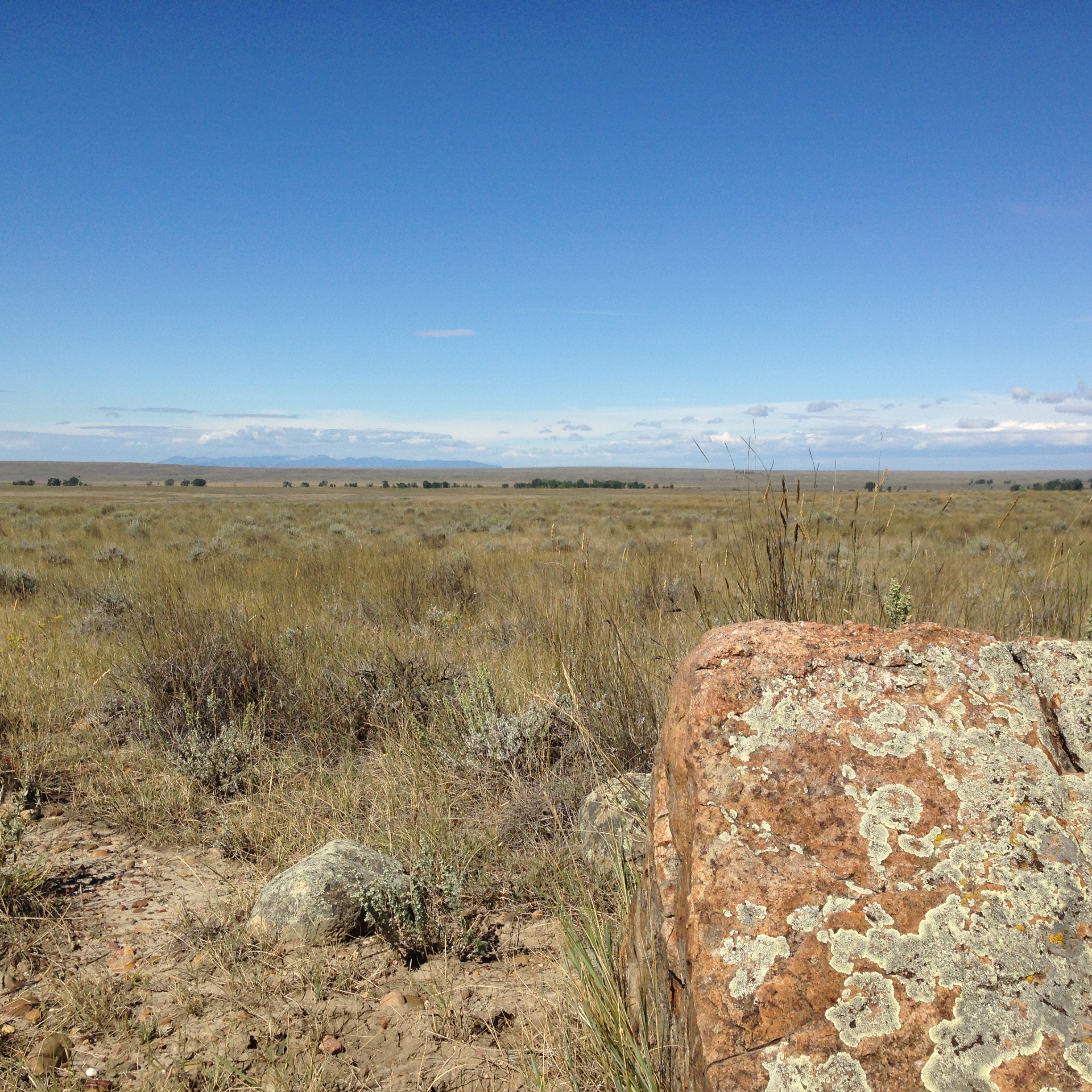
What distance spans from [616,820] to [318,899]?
1212 millimetres

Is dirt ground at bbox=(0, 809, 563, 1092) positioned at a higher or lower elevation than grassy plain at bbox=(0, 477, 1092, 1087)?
lower

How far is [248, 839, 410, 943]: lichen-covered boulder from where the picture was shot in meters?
2.79

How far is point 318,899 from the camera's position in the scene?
2826 millimetres

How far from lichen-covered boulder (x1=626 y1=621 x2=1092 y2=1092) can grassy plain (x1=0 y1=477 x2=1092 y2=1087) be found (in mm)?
822

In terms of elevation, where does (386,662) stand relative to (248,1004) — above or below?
above

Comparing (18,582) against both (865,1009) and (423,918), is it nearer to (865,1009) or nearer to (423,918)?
(423,918)

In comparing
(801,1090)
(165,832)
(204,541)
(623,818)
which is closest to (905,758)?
(801,1090)

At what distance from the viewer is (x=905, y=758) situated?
4.91ft

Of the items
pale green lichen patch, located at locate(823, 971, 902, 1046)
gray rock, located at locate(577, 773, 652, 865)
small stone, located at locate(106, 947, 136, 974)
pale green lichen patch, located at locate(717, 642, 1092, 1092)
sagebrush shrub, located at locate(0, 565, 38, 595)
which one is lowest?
small stone, located at locate(106, 947, 136, 974)

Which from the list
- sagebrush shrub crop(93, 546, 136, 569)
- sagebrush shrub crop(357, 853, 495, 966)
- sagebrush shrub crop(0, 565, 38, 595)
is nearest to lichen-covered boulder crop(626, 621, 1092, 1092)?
A: sagebrush shrub crop(357, 853, 495, 966)

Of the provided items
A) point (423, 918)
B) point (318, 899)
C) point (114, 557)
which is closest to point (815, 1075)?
point (423, 918)

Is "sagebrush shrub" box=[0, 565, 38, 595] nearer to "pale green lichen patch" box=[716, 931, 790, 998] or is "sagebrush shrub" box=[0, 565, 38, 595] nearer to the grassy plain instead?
the grassy plain

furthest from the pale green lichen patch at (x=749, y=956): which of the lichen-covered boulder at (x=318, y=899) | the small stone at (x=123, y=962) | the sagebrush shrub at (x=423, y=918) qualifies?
the small stone at (x=123, y=962)

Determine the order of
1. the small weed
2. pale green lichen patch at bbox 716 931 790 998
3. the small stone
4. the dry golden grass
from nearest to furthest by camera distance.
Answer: pale green lichen patch at bbox 716 931 790 998, the small stone, the small weed, the dry golden grass
